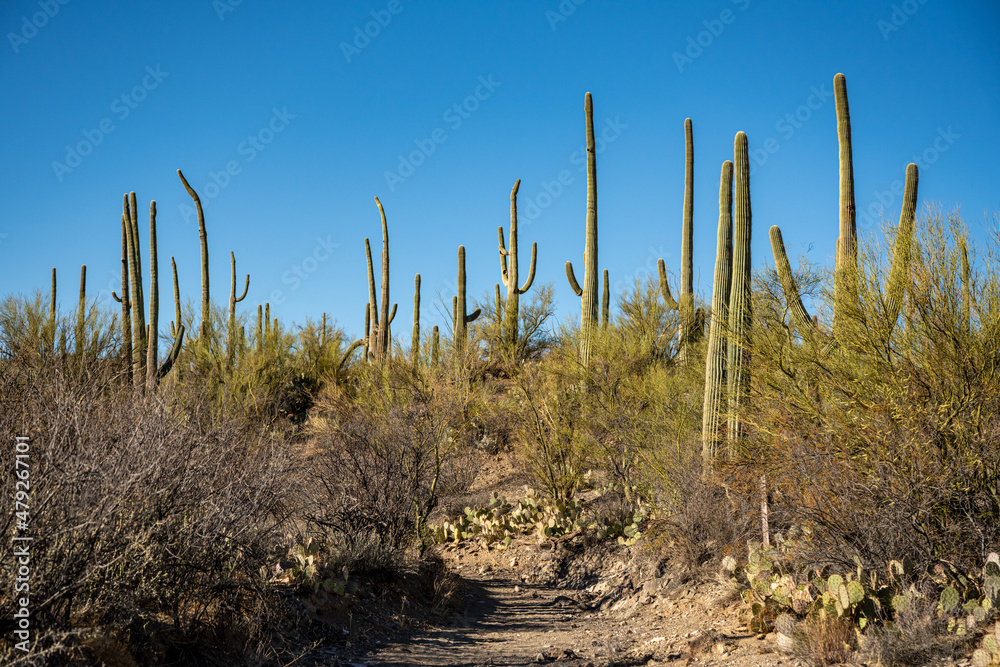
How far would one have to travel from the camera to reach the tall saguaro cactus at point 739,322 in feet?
34.3

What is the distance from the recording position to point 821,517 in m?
7.33

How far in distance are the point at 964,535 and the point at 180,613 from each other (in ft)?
23.6

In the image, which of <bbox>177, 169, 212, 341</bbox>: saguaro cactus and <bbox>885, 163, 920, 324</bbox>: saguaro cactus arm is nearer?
<bbox>885, 163, 920, 324</bbox>: saguaro cactus arm

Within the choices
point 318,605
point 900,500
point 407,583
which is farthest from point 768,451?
point 318,605

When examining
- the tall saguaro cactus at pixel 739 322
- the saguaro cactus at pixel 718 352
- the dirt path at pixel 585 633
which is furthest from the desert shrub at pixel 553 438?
the tall saguaro cactus at pixel 739 322

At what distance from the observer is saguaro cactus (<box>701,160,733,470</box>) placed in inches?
424

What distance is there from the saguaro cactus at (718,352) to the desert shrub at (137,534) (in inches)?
255

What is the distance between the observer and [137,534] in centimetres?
508

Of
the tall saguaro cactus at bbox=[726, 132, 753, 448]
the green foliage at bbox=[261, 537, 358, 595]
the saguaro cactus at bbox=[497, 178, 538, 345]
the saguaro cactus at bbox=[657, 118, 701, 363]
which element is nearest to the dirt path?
the green foliage at bbox=[261, 537, 358, 595]

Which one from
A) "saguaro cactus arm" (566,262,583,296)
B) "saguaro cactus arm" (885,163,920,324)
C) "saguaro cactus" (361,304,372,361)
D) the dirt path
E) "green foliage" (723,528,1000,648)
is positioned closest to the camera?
"green foliage" (723,528,1000,648)

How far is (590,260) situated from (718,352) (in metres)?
8.04

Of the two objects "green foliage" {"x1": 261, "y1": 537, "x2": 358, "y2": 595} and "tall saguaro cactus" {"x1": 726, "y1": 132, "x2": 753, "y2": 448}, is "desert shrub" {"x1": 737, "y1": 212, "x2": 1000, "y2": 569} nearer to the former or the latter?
"tall saguaro cactus" {"x1": 726, "y1": 132, "x2": 753, "y2": 448}

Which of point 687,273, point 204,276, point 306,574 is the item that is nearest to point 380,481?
point 306,574

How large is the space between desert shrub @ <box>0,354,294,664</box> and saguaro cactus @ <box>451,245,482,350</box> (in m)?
14.4
